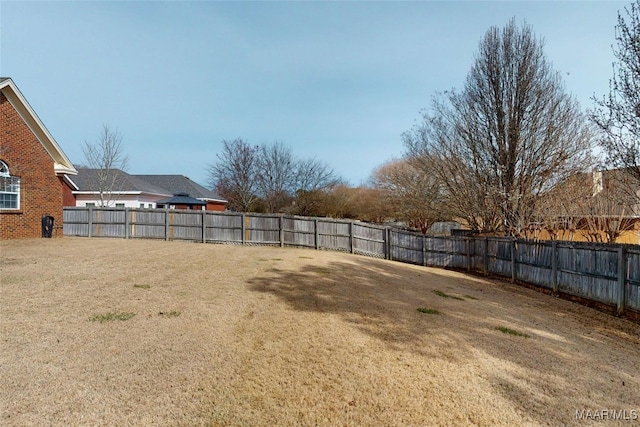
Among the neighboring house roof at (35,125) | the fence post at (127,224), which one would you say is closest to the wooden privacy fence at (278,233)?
the fence post at (127,224)

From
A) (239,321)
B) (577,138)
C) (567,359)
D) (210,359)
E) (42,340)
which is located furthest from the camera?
(577,138)

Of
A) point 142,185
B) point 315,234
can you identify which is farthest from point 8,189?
point 142,185

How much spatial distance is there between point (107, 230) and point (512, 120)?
65.0 ft

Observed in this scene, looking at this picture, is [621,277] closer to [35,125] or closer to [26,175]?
[26,175]

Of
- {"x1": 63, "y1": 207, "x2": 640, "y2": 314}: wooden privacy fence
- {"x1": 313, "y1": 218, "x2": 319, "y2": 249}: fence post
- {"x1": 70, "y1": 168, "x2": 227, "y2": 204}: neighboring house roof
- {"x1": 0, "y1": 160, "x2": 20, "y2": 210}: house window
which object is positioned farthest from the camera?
{"x1": 70, "y1": 168, "x2": 227, "y2": 204}: neighboring house roof

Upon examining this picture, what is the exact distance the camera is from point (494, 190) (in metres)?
15.1

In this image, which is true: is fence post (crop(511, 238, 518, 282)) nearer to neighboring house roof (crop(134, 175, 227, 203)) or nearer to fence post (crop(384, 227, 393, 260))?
fence post (crop(384, 227, 393, 260))

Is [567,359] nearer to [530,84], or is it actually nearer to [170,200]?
[530,84]

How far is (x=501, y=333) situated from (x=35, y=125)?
17.2 metres

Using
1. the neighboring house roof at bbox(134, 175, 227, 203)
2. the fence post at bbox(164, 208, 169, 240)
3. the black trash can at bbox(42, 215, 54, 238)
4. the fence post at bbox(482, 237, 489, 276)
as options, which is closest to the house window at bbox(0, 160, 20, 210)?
the black trash can at bbox(42, 215, 54, 238)

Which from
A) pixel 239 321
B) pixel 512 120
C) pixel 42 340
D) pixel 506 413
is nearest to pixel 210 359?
pixel 239 321

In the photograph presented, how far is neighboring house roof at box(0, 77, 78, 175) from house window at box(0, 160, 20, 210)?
184 cm

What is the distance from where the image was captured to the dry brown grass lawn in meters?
3.06

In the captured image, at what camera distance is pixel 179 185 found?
32688mm
